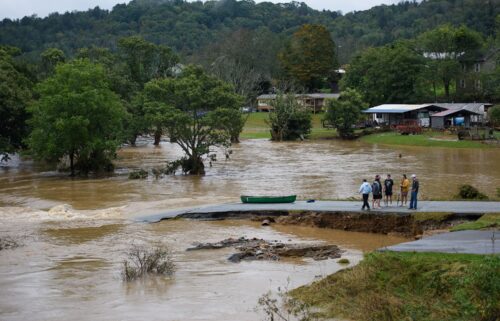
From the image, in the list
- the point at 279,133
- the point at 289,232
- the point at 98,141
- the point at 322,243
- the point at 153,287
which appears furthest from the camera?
the point at 279,133

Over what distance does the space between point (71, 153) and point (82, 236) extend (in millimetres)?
25315

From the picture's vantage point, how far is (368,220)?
31141 millimetres

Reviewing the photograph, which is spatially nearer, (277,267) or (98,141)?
(277,267)

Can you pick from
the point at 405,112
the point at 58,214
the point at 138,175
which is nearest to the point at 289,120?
the point at 405,112

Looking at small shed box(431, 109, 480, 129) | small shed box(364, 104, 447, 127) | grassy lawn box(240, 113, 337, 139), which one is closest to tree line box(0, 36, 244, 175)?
grassy lawn box(240, 113, 337, 139)

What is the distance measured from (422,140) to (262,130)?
Answer: 33.7 metres

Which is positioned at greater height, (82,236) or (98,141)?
(98,141)

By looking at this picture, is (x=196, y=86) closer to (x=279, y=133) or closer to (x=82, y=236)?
(x=82, y=236)

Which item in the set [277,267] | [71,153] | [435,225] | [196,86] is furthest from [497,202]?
[71,153]

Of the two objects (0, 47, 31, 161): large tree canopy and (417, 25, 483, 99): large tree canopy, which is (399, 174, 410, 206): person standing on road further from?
(417, 25, 483, 99): large tree canopy

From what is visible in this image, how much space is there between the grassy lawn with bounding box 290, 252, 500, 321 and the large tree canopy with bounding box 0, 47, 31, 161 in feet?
153

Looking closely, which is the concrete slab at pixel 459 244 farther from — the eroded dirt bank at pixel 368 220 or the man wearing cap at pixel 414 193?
the man wearing cap at pixel 414 193

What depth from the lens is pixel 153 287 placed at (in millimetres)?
22938

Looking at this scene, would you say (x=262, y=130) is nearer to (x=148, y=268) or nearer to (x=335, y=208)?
(x=335, y=208)
